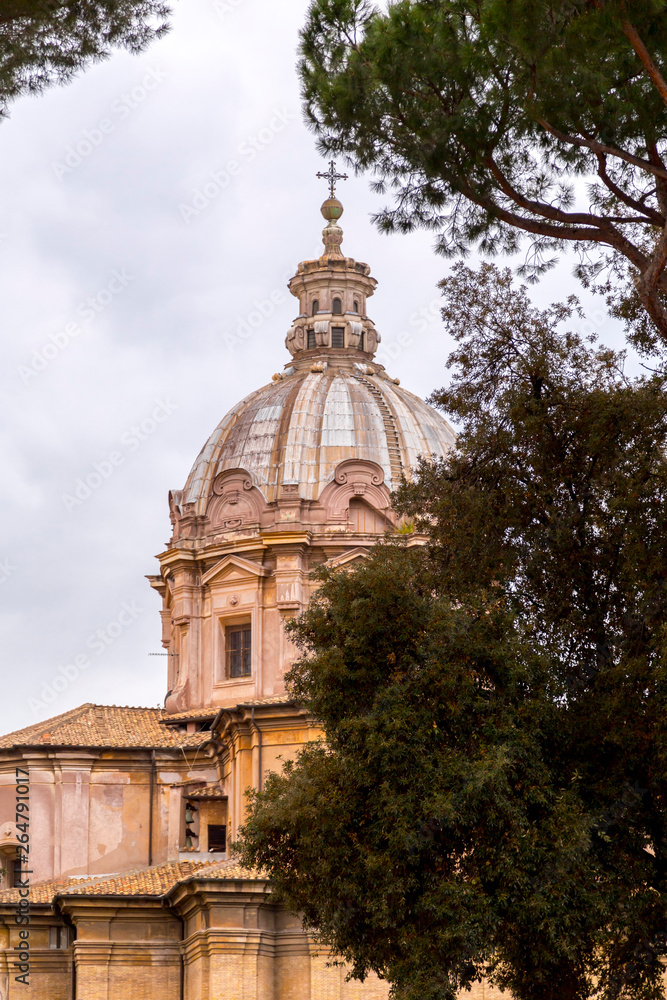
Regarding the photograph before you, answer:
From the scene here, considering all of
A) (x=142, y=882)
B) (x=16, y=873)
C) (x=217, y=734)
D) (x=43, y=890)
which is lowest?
(x=142, y=882)

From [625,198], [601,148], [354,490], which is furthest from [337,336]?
[601,148]

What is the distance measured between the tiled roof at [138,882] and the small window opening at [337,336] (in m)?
16.2

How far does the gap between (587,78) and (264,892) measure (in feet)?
63.4

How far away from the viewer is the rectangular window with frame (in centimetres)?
3822

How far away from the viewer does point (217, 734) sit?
36375 millimetres

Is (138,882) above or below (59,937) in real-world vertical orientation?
above

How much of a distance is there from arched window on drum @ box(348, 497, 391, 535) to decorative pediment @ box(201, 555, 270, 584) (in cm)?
266

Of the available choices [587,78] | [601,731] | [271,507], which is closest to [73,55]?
[587,78]

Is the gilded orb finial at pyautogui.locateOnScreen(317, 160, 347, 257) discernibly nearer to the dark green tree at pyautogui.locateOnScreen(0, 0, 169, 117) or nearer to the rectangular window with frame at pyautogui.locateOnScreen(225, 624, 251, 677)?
the rectangular window with frame at pyautogui.locateOnScreen(225, 624, 251, 677)

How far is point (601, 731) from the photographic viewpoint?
16984 mm

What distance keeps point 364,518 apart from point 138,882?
435 inches

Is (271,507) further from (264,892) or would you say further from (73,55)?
(73,55)

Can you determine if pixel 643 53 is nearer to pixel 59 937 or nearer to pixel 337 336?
pixel 59 937

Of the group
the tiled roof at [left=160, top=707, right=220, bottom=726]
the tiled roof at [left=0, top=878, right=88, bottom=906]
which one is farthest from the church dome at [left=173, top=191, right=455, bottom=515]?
the tiled roof at [left=0, top=878, right=88, bottom=906]
